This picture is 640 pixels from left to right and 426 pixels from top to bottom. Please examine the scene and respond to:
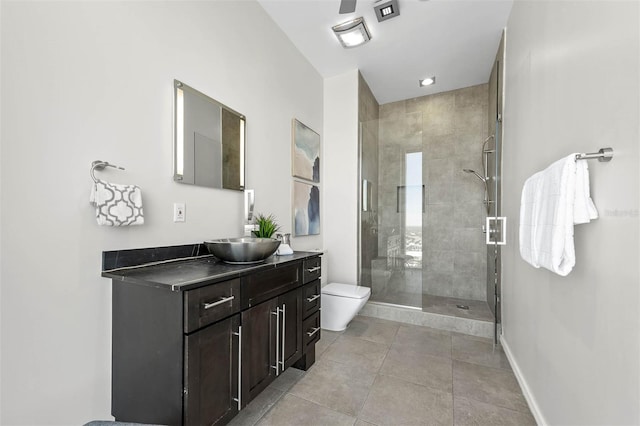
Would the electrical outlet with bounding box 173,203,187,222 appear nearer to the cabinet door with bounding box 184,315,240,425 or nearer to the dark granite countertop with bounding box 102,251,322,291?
the dark granite countertop with bounding box 102,251,322,291

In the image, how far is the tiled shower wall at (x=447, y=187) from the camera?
3.36m

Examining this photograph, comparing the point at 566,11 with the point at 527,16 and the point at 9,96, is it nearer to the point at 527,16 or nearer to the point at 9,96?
the point at 527,16

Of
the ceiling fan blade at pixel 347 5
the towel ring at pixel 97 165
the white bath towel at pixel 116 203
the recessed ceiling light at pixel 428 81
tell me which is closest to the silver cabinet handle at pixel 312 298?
the white bath towel at pixel 116 203

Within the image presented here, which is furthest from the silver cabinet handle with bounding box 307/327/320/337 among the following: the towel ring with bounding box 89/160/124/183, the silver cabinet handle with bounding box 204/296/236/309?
the towel ring with bounding box 89/160/124/183

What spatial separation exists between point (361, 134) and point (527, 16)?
171 cm

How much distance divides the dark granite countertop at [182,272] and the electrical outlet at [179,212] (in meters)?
0.24

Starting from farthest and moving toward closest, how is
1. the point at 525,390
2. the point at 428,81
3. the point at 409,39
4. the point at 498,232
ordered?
the point at 428,81 → the point at 409,39 → the point at 498,232 → the point at 525,390

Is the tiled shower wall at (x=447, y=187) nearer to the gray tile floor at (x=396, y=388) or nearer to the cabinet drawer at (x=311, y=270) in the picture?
the gray tile floor at (x=396, y=388)

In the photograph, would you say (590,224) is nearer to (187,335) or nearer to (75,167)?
(187,335)

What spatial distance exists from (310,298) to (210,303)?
2.98ft

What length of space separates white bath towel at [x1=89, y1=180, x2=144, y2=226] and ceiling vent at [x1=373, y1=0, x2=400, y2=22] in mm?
2220

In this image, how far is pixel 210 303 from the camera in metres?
1.15

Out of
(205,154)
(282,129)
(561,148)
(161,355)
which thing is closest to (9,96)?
(205,154)

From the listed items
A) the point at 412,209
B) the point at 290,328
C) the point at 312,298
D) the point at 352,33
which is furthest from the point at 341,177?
the point at 290,328
